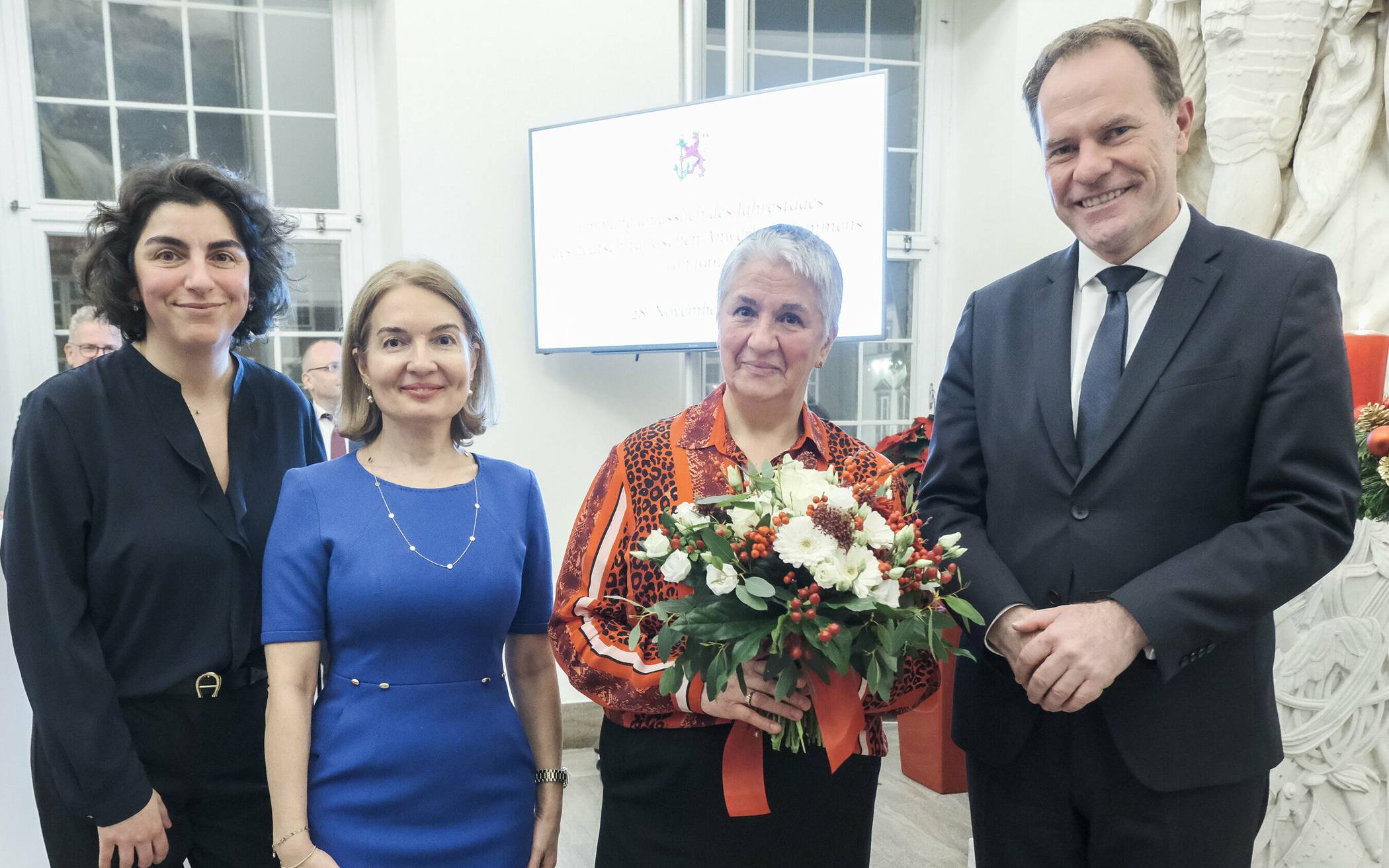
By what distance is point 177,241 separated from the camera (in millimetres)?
1534

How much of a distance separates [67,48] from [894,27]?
3883 millimetres

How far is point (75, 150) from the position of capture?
4023 mm

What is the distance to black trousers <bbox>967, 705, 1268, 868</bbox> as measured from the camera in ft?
4.17

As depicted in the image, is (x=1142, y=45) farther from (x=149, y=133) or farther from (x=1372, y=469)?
(x=149, y=133)

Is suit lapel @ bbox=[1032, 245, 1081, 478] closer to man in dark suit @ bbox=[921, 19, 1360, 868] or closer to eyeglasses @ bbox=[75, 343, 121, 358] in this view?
man in dark suit @ bbox=[921, 19, 1360, 868]

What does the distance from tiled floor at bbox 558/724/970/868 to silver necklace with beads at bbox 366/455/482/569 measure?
6.37 feet

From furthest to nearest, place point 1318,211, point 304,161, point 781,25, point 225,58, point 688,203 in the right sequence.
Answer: point 781,25, point 304,161, point 225,58, point 688,203, point 1318,211

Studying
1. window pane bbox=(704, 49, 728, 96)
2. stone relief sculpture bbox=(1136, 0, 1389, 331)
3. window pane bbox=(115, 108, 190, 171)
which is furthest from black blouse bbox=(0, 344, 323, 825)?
window pane bbox=(704, 49, 728, 96)

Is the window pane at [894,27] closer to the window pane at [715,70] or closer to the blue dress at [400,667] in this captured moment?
the window pane at [715,70]

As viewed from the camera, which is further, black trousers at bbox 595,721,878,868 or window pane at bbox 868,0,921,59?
window pane at bbox 868,0,921,59

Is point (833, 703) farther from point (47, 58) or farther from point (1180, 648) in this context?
point (47, 58)

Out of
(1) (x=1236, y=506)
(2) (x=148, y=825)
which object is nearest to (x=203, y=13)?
(2) (x=148, y=825)

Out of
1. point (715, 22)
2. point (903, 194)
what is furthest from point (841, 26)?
point (903, 194)

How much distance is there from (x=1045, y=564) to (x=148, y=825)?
1.41m
